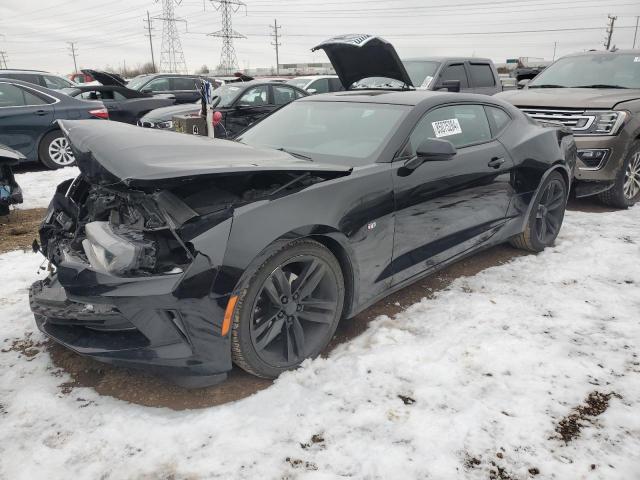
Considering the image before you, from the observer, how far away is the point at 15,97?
782cm

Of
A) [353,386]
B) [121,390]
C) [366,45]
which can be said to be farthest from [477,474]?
[366,45]

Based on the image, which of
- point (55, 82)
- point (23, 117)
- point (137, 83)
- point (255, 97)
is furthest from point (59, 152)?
point (137, 83)

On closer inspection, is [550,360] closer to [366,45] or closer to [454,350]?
[454,350]

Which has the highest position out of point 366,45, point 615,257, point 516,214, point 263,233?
point 366,45

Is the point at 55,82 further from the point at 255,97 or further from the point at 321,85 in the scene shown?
the point at 321,85

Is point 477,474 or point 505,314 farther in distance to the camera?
point 505,314

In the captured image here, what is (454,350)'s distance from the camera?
2.87 meters

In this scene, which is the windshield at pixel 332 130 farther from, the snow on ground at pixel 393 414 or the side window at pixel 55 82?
the side window at pixel 55 82

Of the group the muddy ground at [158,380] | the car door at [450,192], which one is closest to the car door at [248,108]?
the car door at [450,192]

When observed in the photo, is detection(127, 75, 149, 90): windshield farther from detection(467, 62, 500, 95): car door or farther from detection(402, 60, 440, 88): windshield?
detection(467, 62, 500, 95): car door

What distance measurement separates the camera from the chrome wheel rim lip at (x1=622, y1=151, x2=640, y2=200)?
6.09 metres

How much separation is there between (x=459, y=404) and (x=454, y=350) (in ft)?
1.67

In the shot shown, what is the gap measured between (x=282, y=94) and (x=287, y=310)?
8.44m

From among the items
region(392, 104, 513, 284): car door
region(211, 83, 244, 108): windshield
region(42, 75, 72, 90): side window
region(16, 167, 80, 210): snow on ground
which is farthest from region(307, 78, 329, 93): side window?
region(392, 104, 513, 284): car door
